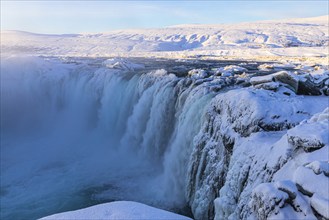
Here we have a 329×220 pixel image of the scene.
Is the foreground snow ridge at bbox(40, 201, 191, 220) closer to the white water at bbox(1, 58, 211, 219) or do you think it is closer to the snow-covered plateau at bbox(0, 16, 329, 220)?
the snow-covered plateau at bbox(0, 16, 329, 220)

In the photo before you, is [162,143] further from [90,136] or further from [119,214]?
[119,214]

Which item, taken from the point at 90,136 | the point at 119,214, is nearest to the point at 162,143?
the point at 90,136

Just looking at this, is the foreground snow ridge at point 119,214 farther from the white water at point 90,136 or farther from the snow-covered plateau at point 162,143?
the white water at point 90,136

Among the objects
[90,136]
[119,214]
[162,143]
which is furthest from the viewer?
[90,136]

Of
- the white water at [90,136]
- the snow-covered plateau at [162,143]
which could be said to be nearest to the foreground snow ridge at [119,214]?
the snow-covered plateau at [162,143]

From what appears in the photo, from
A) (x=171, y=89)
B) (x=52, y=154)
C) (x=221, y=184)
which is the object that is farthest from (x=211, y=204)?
(x=52, y=154)

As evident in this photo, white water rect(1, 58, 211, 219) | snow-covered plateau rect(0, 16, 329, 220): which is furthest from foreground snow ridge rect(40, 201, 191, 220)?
white water rect(1, 58, 211, 219)
